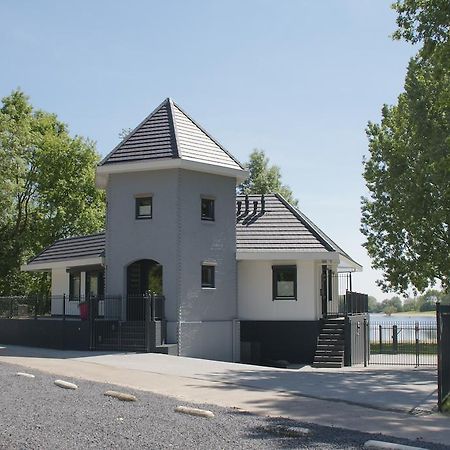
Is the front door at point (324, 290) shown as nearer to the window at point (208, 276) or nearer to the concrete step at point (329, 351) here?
the concrete step at point (329, 351)

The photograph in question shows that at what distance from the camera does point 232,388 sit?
1510 cm

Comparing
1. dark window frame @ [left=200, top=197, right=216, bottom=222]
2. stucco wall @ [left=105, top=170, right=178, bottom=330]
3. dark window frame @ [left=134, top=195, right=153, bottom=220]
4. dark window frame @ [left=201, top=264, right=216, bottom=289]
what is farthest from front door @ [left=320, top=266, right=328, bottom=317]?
dark window frame @ [left=134, top=195, right=153, bottom=220]

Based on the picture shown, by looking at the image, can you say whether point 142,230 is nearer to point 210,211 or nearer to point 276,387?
point 210,211

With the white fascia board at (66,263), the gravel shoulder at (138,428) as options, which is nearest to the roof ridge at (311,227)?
the white fascia board at (66,263)

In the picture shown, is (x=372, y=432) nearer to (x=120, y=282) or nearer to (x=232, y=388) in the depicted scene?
(x=232, y=388)

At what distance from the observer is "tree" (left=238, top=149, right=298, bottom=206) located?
63438 millimetres

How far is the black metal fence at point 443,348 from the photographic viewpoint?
41.4 feet

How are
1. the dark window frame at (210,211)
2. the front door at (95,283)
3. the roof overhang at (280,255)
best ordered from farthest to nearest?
the front door at (95,283) → the roof overhang at (280,255) → the dark window frame at (210,211)

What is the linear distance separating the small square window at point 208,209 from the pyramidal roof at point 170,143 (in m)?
1.50

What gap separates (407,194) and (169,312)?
1714cm

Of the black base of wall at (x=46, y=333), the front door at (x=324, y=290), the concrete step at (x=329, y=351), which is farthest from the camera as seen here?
the front door at (x=324, y=290)

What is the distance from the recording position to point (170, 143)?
27.0 m

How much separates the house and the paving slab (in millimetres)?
3855

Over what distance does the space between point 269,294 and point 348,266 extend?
6.07 metres
